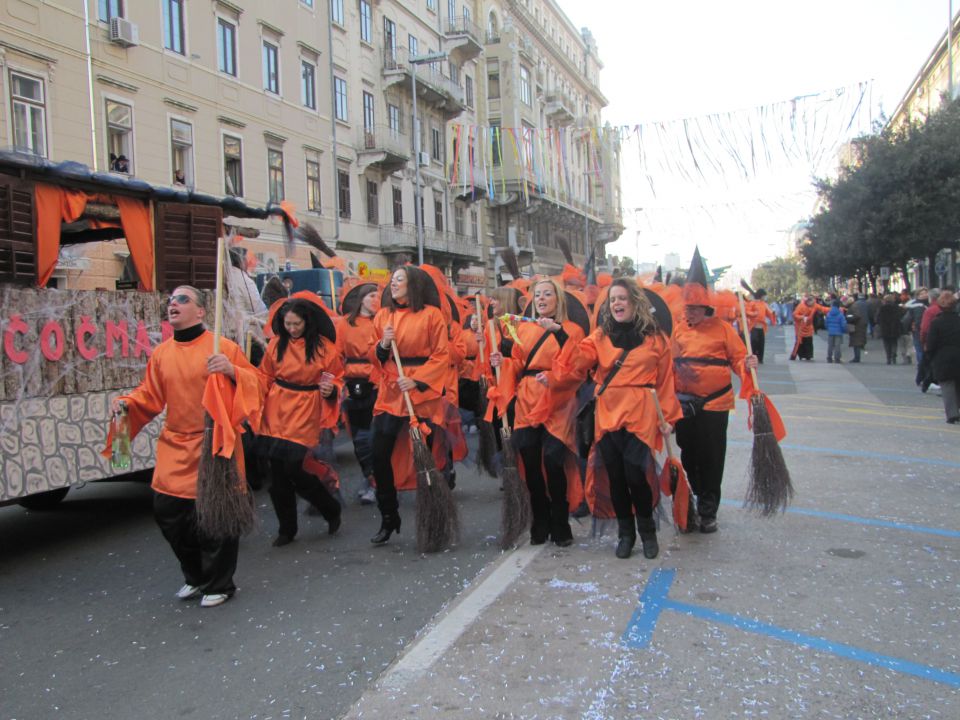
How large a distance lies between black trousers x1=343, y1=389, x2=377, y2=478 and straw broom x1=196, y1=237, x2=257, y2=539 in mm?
2365

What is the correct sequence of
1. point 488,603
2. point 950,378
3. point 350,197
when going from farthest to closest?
point 350,197
point 950,378
point 488,603

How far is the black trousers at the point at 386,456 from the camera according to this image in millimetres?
→ 5207

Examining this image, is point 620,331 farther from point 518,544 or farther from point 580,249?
point 580,249

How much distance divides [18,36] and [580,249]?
45.6m

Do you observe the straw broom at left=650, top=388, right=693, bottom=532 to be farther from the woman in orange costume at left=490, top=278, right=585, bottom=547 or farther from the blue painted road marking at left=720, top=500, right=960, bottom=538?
the blue painted road marking at left=720, top=500, right=960, bottom=538

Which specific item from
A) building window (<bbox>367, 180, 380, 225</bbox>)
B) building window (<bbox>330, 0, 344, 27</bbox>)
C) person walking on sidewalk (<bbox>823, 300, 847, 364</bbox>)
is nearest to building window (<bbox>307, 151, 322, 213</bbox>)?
building window (<bbox>367, 180, 380, 225</bbox>)

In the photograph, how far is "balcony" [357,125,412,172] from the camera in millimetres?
28453

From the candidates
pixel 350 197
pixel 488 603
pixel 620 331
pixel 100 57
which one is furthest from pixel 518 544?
pixel 350 197

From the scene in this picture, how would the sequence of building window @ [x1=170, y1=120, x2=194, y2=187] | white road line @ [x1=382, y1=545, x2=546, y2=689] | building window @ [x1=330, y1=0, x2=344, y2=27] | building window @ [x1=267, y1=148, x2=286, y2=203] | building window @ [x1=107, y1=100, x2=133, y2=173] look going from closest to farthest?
white road line @ [x1=382, y1=545, x2=546, y2=689]
building window @ [x1=107, y1=100, x2=133, y2=173]
building window @ [x1=170, y1=120, x2=194, y2=187]
building window @ [x1=267, y1=148, x2=286, y2=203]
building window @ [x1=330, y1=0, x2=344, y2=27]

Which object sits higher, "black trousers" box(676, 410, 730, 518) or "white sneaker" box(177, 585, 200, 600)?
"black trousers" box(676, 410, 730, 518)

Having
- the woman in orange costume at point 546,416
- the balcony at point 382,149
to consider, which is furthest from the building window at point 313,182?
the woman in orange costume at point 546,416

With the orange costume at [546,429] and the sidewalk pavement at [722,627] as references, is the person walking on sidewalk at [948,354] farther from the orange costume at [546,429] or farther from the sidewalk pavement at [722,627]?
the orange costume at [546,429]

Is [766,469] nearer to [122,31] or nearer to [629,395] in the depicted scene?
[629,395]

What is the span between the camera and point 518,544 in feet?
16.7
